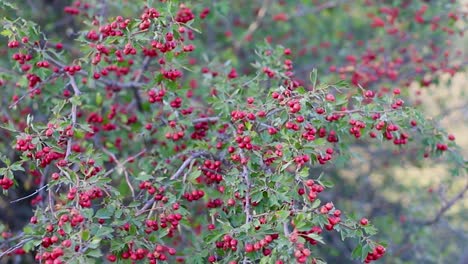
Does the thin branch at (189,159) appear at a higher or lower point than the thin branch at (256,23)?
higher

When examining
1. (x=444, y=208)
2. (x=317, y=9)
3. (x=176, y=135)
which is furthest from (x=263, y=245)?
(x=317, y=9)

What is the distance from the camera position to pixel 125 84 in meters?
4.03

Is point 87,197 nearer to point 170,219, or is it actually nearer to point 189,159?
point 170,219

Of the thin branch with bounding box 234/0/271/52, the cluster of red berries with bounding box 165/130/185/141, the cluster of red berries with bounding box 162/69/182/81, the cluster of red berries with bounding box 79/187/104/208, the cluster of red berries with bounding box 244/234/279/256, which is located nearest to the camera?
the cluster of red berries with bounding box 244/234/279/256

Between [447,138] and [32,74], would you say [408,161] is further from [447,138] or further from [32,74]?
[32,74]

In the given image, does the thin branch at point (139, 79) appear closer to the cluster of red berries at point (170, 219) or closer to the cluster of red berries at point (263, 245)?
the cluster of red berries at point (170, 219)

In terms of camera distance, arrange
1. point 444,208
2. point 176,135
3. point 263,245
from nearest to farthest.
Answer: point 263,245 → point 176,135 → point 444,208

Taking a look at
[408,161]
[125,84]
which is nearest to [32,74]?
[125,84]

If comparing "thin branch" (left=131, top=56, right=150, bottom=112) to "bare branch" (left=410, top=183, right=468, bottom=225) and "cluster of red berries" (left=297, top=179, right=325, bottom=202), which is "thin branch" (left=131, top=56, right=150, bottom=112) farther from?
"bare branch" (left=410, top=183, right=468, bottom=225)

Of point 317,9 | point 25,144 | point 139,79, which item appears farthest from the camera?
point 317,9

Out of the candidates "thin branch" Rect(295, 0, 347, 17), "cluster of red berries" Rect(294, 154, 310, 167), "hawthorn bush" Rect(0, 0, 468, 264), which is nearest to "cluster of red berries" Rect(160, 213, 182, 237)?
"hawthorn bush" Rect(0, 0, 468, 264)

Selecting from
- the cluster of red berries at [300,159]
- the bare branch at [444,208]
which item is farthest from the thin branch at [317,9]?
the cluster of red berries at [300,159]

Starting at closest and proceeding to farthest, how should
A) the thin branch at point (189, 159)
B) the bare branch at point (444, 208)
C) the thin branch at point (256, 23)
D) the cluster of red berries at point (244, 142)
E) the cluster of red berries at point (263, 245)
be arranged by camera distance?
the cluster of red berries at point (263, 245), the cluster of red berries at point (244, 142), the thin branch at point (189, 159), the bare branch at point (444, 208), the thin branch at point (256, 23)

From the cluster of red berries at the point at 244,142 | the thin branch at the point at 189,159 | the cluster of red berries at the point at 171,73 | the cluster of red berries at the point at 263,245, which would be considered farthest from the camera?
the cluster of red berries at the point at 171,73
